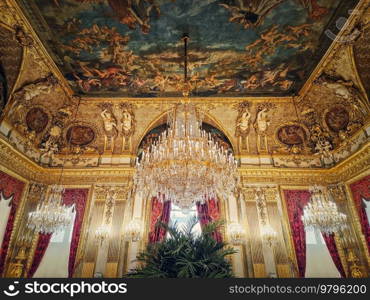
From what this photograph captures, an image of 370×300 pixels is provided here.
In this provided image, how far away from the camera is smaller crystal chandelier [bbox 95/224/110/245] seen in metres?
6.96

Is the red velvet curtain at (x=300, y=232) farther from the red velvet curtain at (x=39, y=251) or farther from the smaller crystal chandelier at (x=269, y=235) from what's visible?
the red velvet curtain at (x=39, y=251)

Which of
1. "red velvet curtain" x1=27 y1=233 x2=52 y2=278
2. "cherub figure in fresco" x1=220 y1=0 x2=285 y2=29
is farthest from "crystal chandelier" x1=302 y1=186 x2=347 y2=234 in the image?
"red velvet curtain" x1=27 y1=233 x2=52 y2=278

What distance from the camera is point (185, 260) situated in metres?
3.04

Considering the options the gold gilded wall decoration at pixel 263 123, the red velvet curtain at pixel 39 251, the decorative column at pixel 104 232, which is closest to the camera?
the red velvet curtain at pixel 39 251

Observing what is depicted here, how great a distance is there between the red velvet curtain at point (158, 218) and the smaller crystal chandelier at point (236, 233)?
2117 mm

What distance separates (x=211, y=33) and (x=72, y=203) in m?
7.01

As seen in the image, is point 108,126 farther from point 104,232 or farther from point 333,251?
point 333,251

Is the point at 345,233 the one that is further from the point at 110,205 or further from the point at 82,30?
the point at 82,30

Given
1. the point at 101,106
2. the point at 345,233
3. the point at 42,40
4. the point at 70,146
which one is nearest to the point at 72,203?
the point at 70,146

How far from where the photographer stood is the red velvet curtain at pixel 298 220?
688cm

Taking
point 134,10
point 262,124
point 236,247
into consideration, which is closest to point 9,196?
point 134,10

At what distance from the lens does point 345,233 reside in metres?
7.02

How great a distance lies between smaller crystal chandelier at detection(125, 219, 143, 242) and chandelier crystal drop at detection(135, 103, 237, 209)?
6.97ft

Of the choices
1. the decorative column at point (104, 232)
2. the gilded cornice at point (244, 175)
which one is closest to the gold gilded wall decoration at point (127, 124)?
the gilded cornice at point (244, 175)
